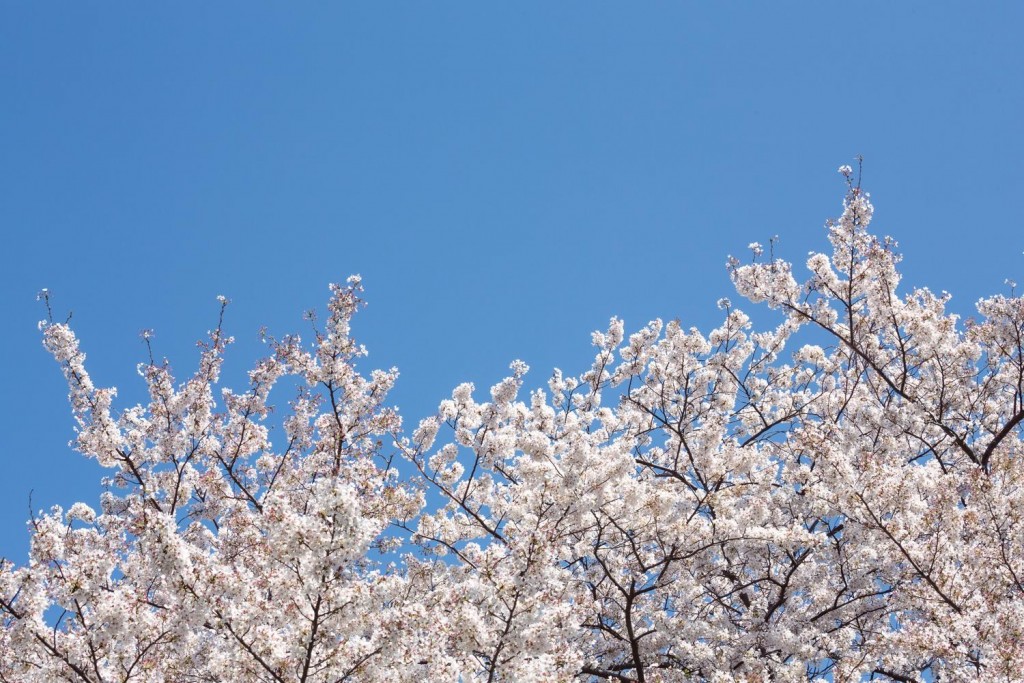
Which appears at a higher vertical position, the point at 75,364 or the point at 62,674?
the point at 75,364

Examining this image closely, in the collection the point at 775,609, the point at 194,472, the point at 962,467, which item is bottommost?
the point at 775,609

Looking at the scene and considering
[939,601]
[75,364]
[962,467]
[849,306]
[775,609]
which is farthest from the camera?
[849,306]

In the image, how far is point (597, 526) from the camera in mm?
11547

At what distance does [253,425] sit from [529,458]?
3881 mm

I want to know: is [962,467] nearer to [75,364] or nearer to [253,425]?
[253,425]

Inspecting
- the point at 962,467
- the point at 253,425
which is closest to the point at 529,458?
the point at 253,425

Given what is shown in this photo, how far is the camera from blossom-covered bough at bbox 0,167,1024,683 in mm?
6484

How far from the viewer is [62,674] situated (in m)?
7.18

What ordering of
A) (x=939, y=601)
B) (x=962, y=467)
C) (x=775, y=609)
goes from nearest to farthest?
(x=939, y=601), (x=775, y=609), (x=962, y=467)

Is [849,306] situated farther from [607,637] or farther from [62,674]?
[62,674]

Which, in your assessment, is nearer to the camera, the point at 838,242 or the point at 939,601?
the point at 939,601

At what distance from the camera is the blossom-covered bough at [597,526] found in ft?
21.3

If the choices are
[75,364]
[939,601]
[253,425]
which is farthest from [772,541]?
[75,364]

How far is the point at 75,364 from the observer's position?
10.3 m
